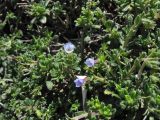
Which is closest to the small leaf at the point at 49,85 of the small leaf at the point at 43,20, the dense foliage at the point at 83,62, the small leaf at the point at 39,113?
the dense foliage at the point at 83,62

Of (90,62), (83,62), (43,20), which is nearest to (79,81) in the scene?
(90,62)

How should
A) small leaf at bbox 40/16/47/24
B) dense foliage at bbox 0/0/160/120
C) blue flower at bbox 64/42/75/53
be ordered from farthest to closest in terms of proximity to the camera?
small leaf at bbox 40/16/47/24, blue flower at bbox 64/42/75/53, dense foliage at bbox 0/0/160/120

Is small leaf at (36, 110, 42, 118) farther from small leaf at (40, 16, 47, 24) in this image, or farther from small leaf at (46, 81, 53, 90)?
small leaf at (40, 16, 47, 24)

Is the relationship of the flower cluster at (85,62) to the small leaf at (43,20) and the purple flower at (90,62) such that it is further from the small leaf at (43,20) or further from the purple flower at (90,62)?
the small leaf at (43,20)

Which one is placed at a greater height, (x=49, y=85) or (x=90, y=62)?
(x=90, y=62)

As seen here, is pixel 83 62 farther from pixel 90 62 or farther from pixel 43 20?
pixel 43 20

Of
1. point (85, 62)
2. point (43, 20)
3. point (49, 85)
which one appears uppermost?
point (43, 20)

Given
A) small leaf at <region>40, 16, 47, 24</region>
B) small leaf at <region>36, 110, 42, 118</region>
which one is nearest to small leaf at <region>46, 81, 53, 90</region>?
small leaf at <region>36, 110, 42, 118</region>

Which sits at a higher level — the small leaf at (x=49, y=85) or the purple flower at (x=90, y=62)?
the purple flower at (x=90, y=62)
